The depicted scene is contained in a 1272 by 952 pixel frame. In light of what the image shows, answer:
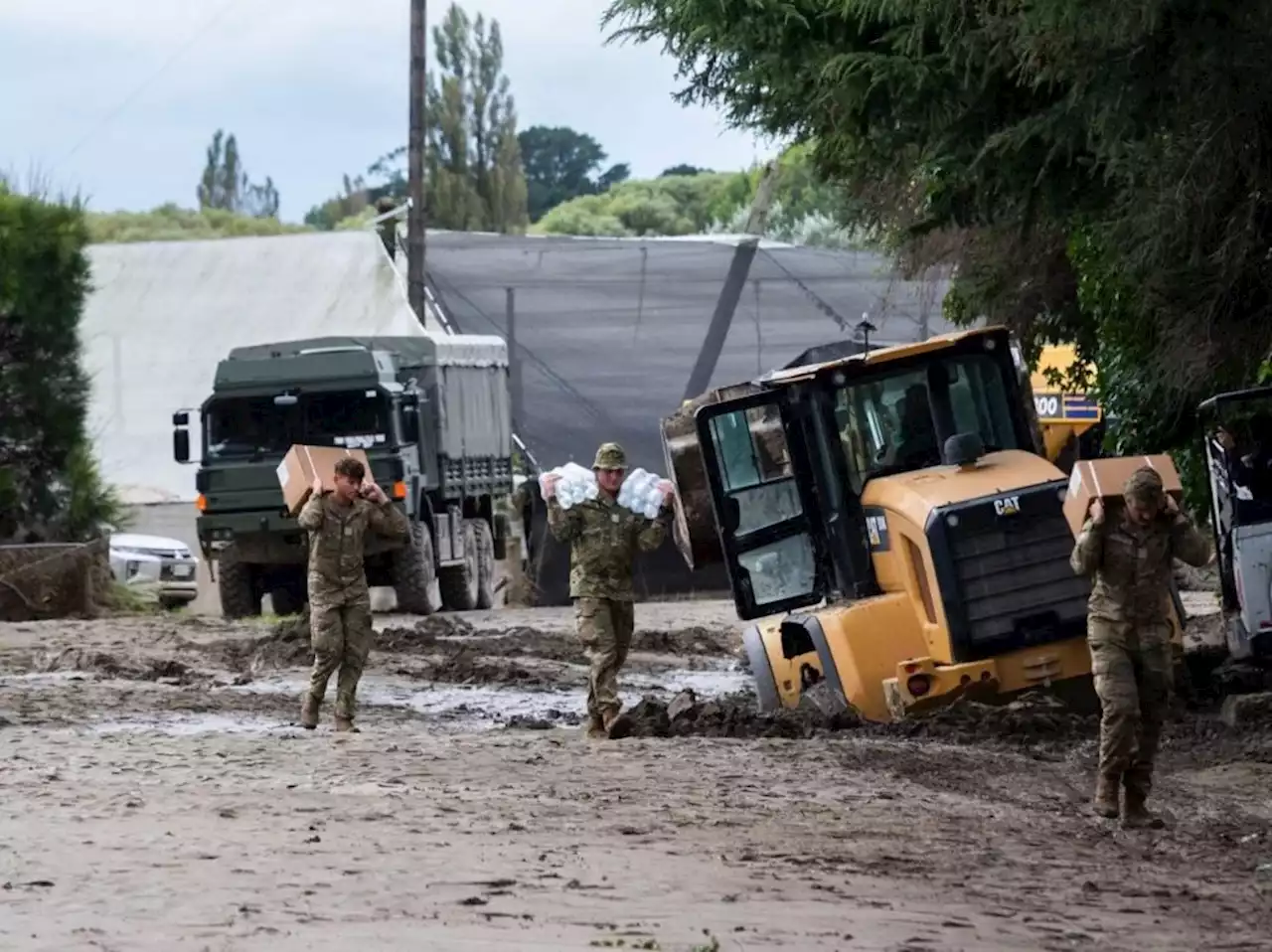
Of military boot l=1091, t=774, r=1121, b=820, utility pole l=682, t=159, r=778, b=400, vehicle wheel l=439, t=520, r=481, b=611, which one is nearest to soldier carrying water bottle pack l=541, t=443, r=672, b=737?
military boot l=1091, t=774, r=1121, b=820

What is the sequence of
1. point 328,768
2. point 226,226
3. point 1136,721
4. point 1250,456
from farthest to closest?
point 226,226 < point 1250,456 < point 328,768 < point 1136,721

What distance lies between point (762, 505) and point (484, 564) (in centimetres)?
1741

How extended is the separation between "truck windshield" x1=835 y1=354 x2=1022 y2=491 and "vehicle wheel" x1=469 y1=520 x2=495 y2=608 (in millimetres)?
17423

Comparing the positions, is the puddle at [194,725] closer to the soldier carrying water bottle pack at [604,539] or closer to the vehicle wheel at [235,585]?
the soldier carrying water bottle pack at [604,539]

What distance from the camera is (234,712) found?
57.1ft

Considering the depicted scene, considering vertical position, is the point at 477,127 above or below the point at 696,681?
above

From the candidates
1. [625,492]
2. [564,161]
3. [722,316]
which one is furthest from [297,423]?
[564,161]

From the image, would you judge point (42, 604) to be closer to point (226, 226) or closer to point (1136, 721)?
point (1136, 721)

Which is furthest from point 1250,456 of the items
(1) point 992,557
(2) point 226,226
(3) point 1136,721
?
(2) point 226,226

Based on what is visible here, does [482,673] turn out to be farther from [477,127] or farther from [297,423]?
[477,127]

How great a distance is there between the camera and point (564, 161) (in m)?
128

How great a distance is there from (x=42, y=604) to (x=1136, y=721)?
1938 centimetres

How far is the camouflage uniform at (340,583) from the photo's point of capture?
15594 millimetres

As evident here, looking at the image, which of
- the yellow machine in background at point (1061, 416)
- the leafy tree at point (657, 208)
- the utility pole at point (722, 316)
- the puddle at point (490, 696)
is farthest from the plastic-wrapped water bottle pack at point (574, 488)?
the leafy tree at point (657, 208)
